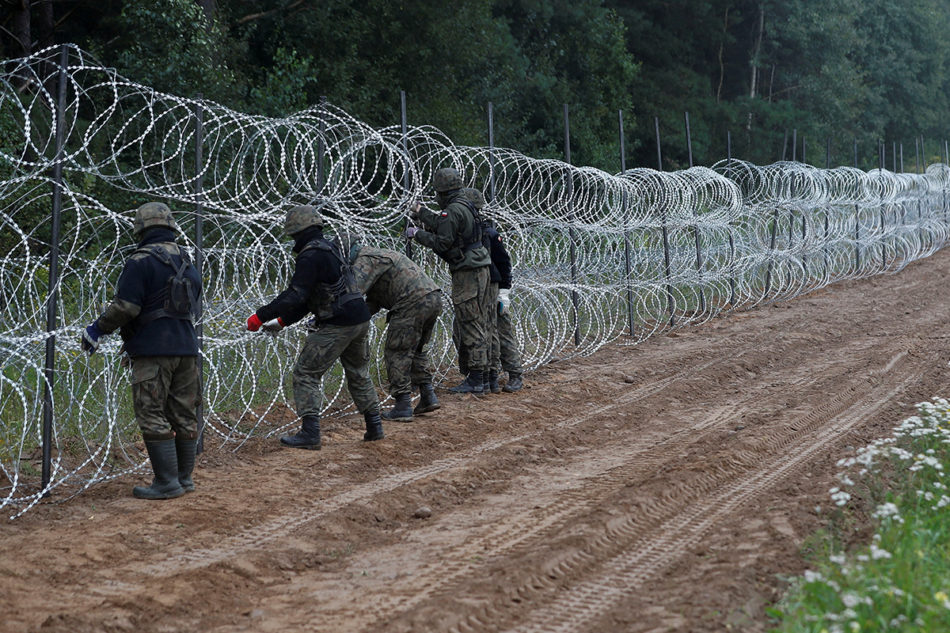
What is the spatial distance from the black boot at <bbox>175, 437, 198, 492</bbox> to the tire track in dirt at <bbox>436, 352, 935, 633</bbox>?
8.76 feet

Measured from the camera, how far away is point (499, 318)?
418 inches

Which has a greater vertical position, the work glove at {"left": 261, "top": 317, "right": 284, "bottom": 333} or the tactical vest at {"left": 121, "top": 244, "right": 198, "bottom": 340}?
the tactical vest at {"left": 121, "top": 244, "right": 198, "bottom": 340}

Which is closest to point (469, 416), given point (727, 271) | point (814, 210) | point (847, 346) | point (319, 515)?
point (319, 515)

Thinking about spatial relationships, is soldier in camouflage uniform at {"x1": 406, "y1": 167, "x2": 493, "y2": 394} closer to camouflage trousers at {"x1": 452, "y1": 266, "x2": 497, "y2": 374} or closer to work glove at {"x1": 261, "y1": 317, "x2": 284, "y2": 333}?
camouflage trousers at {"x1": 452, "y1": 266, "x2": 497, "y2": 374}

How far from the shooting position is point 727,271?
682 inches

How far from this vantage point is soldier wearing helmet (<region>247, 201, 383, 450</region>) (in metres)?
7.64

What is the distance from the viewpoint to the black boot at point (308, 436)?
26.2 feet

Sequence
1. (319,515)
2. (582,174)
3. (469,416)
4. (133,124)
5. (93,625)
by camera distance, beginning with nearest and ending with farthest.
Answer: (93,625) < (319,515) < (469,416) < (582,174) < (133,124)

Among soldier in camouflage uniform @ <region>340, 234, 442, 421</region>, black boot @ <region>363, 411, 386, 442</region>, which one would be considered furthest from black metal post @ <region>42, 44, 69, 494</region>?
soldier in camouflage uniform @ <region>340, 234, 442, 421</region>

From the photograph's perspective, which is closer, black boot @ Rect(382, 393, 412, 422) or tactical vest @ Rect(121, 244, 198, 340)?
tactical vest @ Rect(121, 244, 198, 340)

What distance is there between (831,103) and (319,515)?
39.5 m

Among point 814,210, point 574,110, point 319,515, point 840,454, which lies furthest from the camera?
point 574,110

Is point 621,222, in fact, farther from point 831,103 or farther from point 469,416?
point 831,103

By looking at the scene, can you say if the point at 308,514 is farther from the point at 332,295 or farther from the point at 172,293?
the point at 332,295
